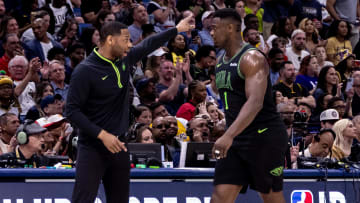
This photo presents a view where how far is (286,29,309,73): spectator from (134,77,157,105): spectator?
386 centimetres

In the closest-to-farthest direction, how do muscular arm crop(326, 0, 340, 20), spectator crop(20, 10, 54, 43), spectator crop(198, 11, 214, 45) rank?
spectator crop(20, 10, 54, 43) → spectator crop(198, 11, 214, 45) → muscular arm crop(326, 0, 340, 20)

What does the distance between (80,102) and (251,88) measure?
130 centimetres

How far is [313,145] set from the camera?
9.61 m

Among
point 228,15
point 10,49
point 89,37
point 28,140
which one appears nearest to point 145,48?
point 228,15

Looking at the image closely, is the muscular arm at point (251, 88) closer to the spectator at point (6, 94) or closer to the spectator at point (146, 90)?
the spectator at point (6, 94)


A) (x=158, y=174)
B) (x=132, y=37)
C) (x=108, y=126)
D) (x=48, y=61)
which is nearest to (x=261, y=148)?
(x=108, y=126)

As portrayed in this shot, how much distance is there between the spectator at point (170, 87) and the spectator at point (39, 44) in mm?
1825

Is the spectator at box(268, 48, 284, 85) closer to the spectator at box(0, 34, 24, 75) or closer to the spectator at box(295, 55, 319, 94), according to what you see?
the spectator at box(295, 55, 319, 94)

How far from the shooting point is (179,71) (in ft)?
37.1

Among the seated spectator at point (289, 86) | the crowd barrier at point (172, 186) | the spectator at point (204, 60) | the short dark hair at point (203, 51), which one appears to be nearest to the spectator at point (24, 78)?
the spectator at point (204, 60)

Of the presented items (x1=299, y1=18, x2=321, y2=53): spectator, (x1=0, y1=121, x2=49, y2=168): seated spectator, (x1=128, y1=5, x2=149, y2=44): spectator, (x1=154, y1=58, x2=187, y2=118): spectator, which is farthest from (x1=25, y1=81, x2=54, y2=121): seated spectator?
(x1=299, y1=18, x2=321, y2=53): spectator

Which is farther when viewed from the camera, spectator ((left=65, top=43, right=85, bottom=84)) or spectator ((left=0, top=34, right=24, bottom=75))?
spectator ((left=65, top=43, right=85, bottom=84))

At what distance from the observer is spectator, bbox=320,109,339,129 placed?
10.7 m

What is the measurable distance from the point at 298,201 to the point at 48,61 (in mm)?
5174
